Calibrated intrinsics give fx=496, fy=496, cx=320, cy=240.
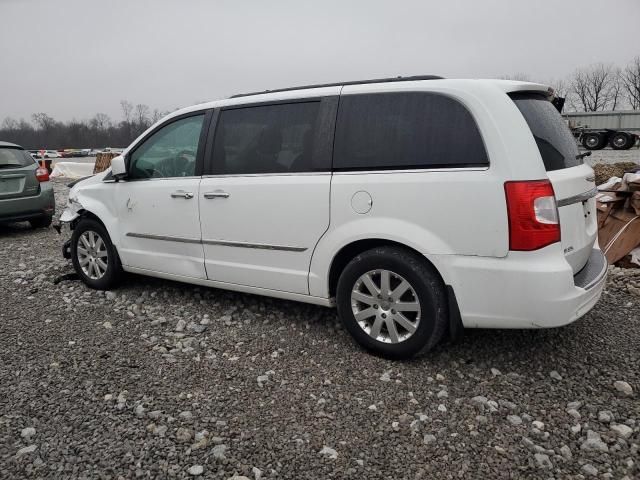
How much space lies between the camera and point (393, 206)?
10.2ft

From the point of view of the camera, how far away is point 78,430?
8.72 ft

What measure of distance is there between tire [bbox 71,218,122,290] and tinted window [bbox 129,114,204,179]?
2.53 feet

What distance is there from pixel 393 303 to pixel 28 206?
23.6ft

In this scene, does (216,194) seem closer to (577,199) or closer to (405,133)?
(405,133)

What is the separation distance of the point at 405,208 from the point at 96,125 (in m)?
69.2

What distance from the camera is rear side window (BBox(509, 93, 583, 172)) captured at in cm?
296

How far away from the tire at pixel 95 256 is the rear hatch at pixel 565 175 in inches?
150

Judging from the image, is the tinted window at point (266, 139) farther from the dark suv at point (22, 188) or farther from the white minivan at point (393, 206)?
the dark suv at point (22, 188)

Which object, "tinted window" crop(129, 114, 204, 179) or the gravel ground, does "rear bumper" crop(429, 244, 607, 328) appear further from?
"tinted window" crop(129, 114, 204, 179)

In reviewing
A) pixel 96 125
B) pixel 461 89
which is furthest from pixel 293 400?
pixel 96 125

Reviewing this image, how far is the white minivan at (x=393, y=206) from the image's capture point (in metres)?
2.82

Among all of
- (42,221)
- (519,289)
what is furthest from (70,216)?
(519,289)

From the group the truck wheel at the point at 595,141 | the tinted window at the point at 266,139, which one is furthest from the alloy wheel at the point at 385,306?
the truck wheel at the point at 595,141

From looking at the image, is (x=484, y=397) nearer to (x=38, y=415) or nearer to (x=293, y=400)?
(x=293, y=400)
